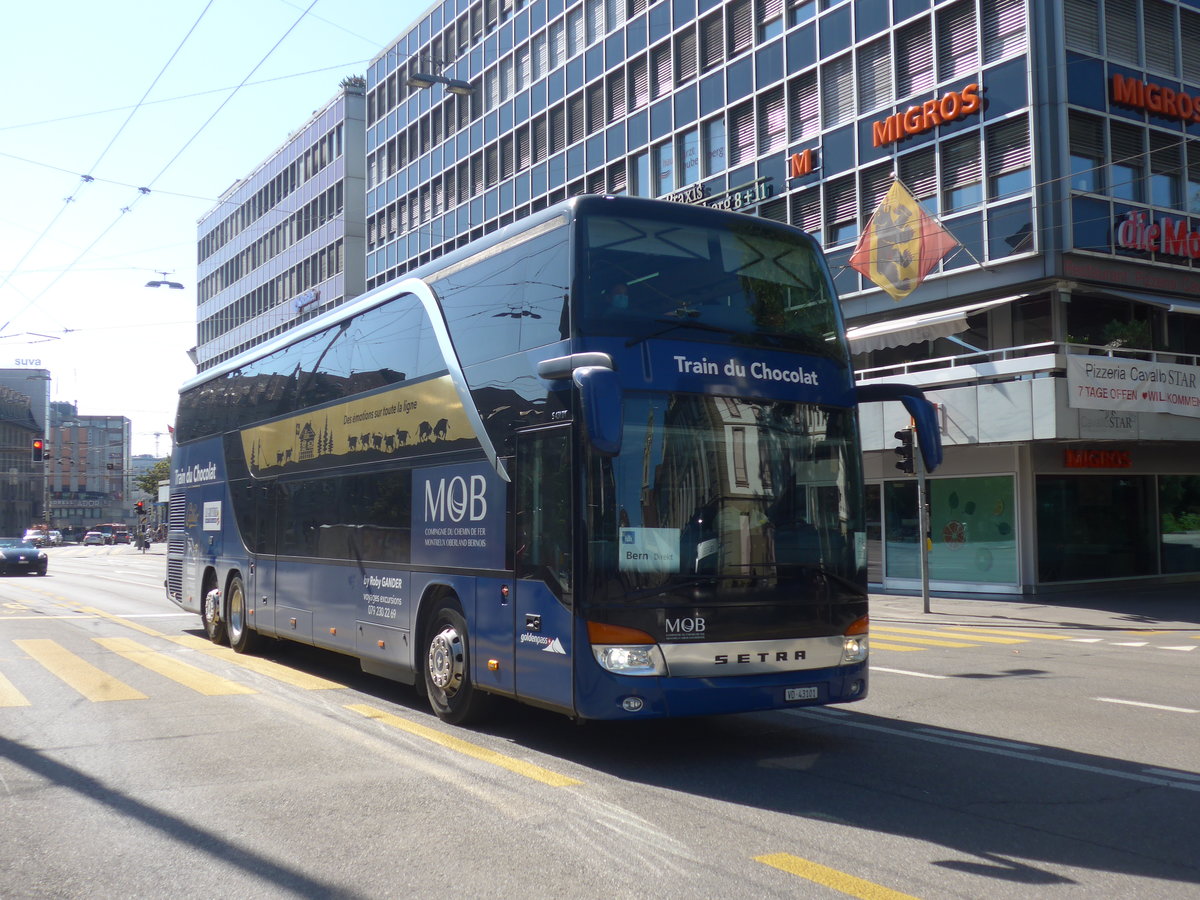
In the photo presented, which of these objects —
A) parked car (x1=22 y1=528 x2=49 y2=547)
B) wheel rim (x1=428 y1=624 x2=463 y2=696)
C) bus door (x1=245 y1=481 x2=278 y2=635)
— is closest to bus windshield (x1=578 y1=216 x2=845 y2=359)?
wheel rim (x1=428 y1=624 x2=463 y2=696)

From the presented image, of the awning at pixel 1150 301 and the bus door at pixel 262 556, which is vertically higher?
the awning at pixel 1150 301

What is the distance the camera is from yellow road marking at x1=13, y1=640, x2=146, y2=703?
10.6 metres

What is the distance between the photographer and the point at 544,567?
7750 millimetres

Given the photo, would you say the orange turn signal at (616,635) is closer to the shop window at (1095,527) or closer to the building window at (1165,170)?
the shop window at (1095,527)

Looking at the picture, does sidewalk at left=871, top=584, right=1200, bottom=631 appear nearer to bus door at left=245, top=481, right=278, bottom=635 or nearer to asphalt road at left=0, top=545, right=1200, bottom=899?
asphalt road at left=0, top=545, right=1200, bottom=899

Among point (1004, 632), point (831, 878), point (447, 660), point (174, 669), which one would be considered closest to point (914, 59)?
point (1004, 632)

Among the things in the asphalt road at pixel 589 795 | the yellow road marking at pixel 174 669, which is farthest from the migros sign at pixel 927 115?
the yellow road marking at pixel 174 669

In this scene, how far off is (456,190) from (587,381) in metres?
39.3

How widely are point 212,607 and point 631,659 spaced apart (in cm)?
1001

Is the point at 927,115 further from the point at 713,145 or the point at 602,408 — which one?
the point at 602,408

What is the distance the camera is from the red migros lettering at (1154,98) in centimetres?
2433

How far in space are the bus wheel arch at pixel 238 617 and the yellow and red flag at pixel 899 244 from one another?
1642 cm

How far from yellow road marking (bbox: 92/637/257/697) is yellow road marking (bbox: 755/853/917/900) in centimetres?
686

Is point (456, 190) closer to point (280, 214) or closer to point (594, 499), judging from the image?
point (280, 214)
